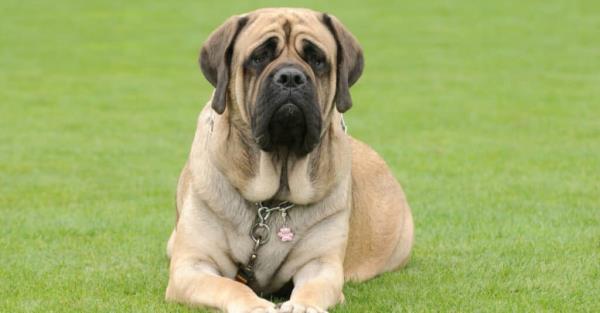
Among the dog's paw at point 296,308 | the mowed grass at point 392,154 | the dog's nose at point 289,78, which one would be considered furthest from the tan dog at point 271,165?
the mowed grass at point 392,154

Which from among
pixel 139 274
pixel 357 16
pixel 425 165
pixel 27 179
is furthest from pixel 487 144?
pixel 357 16

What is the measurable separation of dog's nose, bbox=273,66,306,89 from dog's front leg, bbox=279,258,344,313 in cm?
107

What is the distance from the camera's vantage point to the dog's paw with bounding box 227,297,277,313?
18.3 ft

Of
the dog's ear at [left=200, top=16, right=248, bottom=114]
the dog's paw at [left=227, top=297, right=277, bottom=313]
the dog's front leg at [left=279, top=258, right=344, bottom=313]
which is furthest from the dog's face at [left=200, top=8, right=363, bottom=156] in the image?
the dog's paw at [left=227, top=297, right=277, bottom=313]

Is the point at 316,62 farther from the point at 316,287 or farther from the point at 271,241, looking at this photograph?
the point at 316,287

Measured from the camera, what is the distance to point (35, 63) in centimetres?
2388

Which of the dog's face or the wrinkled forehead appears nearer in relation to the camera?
the dog's face

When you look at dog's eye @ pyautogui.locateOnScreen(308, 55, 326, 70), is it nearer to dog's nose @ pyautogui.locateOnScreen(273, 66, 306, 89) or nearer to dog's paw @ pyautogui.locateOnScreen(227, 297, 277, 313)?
dog's nose @ pyautogui.locateOnScreen(273, 66, 306, 89)

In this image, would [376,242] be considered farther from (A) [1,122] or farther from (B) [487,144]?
(A) [1,122]

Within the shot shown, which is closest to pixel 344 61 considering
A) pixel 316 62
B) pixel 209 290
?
pixel 316 62

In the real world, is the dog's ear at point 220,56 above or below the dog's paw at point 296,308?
above

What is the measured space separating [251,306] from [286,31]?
4.97 feet

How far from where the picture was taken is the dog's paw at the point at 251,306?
18.3 ft

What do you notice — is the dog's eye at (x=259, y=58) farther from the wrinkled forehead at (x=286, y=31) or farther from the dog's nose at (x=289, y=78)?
the dog's nose at (x=289, y=78)
